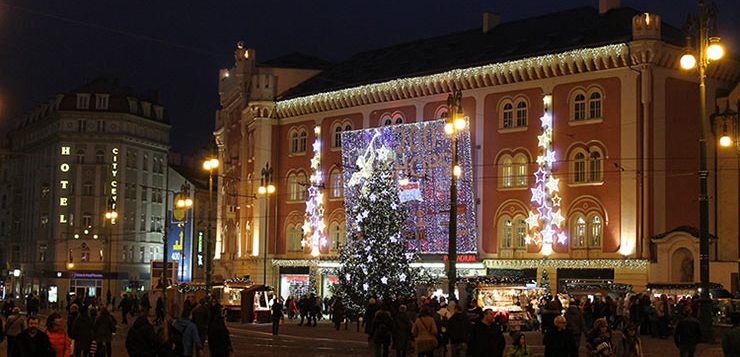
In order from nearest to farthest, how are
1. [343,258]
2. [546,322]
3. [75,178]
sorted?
[546,322]
[343,258]
[75,178]

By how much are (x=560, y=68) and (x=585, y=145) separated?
3837 mm

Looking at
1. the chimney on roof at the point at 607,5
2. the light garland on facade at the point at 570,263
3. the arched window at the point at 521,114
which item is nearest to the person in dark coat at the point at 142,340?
the light garland on facade at the point at 570,263

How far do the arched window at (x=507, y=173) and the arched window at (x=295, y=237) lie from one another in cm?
1601

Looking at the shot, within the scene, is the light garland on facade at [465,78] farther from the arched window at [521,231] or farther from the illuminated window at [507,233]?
the illuminated window at [507,233]

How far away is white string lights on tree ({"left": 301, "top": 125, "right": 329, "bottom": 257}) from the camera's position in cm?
6738

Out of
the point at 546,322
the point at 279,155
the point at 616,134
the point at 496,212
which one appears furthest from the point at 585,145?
the point at 546,322

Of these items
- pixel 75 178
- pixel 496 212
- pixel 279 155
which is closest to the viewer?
pixel 496 212

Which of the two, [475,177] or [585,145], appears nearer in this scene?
[585,145]

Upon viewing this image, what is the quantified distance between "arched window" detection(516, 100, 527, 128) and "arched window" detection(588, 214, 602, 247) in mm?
6315

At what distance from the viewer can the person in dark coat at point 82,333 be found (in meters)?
23.8

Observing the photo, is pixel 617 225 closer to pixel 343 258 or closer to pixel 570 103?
pixel 570 103

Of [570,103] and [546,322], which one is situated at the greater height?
[570,103]

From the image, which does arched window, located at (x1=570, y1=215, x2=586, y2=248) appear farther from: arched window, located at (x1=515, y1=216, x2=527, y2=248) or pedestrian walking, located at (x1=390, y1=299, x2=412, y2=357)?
pedestrian walking, located at (x1=390, y1=299, x2=412, y2=357)

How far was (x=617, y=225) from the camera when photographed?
52.0m
